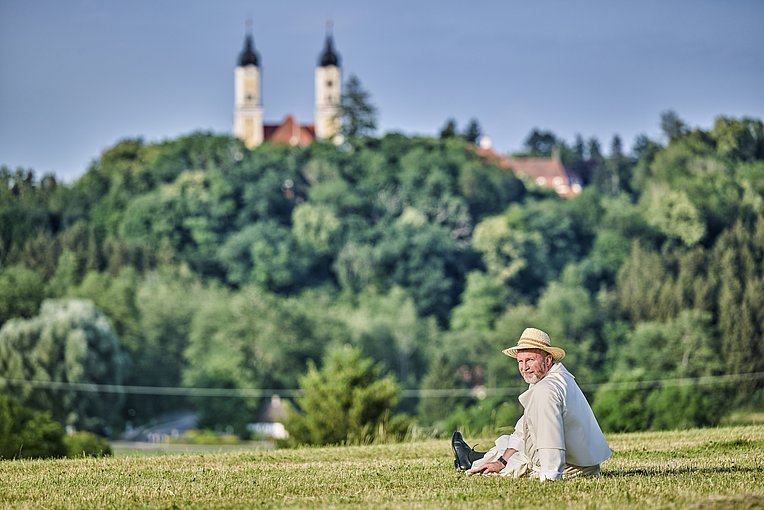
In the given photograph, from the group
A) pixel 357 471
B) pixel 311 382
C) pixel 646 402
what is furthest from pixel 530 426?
pixel 646 402

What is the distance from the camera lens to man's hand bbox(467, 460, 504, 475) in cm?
1124

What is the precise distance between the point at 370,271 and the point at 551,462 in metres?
108

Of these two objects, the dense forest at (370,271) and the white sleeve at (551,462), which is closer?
the white sleeve at (551,462)

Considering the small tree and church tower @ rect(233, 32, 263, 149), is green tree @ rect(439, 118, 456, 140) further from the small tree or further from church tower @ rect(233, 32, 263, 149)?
the small tree

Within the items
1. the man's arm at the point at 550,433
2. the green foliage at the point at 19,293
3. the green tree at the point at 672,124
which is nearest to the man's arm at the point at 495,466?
the man's arm at the point at 550,433

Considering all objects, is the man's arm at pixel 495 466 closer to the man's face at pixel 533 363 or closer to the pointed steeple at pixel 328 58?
the man's face at pixel 533 363

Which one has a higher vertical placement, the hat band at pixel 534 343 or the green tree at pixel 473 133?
the green tree at pixel 473 133

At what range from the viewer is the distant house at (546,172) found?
149 metres

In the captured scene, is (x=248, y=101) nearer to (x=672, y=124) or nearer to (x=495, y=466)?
(x=672, y=124)

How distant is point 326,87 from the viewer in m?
155

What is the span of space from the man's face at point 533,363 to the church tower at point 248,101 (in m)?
142

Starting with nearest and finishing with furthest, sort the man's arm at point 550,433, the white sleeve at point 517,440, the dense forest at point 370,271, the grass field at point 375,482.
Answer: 1. the grass field at point 375,482
2. the man's arm at point 550,433
3. the white sleeve at point 517,440
4. the dense forest at point 370,271

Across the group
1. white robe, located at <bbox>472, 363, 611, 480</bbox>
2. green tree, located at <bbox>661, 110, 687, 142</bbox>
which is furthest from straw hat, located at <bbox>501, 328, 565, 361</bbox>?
green tree, located at <bbox>661, 110, 687, 142</bbox>

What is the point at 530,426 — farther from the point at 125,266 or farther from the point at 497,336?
the point at 125,266
